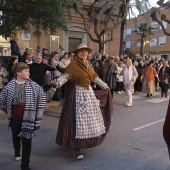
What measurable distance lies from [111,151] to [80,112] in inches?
40.5

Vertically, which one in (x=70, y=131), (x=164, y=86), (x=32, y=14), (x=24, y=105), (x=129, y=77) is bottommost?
(x=70, y=131)

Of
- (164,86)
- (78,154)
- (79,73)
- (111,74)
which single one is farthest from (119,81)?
(78,154)

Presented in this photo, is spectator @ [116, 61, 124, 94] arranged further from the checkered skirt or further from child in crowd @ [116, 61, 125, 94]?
the checkered skirt

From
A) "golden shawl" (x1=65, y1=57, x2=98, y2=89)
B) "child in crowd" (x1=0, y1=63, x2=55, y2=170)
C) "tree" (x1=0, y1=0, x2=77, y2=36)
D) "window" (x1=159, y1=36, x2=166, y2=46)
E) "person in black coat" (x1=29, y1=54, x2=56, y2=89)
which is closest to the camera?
"child in crowd" (x1=0, y1=63, x2=55, y2=170)

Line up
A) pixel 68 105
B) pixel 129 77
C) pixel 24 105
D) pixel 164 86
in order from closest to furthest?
pixel 24 105 → pixel 68 105 → pixel 129 77 → pixel 164 86

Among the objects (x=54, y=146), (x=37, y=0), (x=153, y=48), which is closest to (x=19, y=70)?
(x=54, y=146)

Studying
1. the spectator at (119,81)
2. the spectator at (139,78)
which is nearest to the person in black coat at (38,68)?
the spectator at (119,81)

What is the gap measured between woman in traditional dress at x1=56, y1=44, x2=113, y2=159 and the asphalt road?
0.29 m

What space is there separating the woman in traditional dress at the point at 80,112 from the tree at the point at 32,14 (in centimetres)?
545

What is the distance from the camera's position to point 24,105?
3.77 metres

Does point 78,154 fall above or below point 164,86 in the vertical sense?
below

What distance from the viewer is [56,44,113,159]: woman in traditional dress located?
4.31 m

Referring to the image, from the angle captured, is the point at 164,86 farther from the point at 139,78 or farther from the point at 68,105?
the point at 68,105

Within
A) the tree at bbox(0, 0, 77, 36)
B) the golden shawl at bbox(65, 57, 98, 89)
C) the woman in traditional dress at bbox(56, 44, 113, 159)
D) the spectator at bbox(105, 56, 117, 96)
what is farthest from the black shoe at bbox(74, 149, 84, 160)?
the tree at bbox(0, 0, 77, 36)
